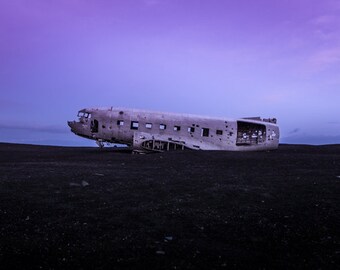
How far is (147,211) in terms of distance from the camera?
32.3ft

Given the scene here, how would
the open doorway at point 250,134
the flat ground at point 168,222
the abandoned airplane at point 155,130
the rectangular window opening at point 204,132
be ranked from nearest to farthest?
the flat ground at point 168,222 → the abandoned airplane at point 155,130 → the rectangular window opening at point 204,132 → the open doorway at point 250,134

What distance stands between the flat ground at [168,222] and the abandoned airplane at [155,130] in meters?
16.6

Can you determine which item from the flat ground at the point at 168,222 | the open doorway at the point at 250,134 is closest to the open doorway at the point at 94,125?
the open doorway at the point at 250,134

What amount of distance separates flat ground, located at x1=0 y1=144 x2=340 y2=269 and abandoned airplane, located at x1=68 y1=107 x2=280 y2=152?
54.5 ft

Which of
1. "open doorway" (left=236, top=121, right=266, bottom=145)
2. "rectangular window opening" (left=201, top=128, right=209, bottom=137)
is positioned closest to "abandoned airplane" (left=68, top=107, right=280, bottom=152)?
"rectangular window opening" (left=201, top=128, right=209, bottom=137)

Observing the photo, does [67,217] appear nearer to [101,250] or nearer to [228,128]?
[101,250]

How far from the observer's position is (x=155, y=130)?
32.0 m

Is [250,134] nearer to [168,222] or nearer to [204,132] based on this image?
[204,132]

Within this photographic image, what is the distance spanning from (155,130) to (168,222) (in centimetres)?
2337

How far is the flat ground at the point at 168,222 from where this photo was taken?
6684mm

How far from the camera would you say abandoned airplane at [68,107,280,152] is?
32.0m

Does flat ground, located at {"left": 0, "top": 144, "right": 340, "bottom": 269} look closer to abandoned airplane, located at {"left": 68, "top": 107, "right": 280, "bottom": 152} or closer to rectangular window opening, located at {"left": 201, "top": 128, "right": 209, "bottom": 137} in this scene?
abandoned airplane, located at {"left": 68, "top": 107, "right": 280, "bottom": 152}

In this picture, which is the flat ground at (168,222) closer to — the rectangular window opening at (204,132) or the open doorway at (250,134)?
the rectangular window opening at (204,132)

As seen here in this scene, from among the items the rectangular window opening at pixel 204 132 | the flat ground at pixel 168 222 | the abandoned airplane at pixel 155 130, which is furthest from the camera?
the rectangular window opening at pixel 204 132
